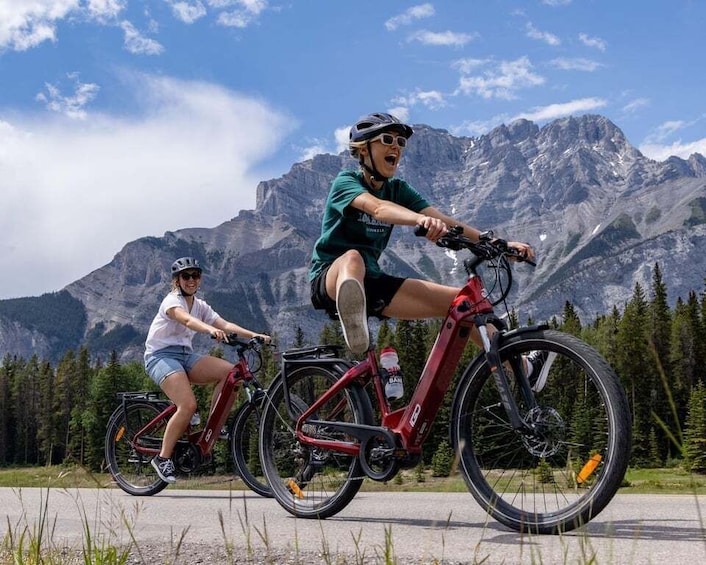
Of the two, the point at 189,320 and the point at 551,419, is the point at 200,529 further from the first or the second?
the point at 189,320

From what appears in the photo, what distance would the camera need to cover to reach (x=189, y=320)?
8.59 meters

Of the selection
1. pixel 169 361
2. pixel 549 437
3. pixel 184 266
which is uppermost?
pixel 184 266

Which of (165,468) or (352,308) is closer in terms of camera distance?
(352,308)

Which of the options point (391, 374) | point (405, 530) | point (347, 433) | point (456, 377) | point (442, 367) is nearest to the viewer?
point (405, 530)

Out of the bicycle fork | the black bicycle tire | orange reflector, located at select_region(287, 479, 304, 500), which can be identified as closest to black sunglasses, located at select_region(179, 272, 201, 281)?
the black bicycle tire

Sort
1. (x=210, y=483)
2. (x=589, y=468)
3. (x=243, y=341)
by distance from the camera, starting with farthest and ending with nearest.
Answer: (x=210, y=483) → (x=243, y=341) → (x=589, y=468)

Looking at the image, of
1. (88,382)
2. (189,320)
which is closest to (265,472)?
(189,320)

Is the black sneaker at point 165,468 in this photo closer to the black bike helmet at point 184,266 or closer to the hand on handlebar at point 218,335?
the hand on handlebar at point 218,335

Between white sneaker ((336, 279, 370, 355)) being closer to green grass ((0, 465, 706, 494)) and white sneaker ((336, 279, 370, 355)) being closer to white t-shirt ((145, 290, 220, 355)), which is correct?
green grass ((0, 465, 706, 494))

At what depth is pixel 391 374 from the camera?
567 centimetres

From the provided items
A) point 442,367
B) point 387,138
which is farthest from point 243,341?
point 442,367

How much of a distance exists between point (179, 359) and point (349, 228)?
4.16m

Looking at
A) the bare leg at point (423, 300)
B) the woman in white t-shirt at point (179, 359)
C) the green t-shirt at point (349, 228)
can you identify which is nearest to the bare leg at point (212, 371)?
the woman in white t-shirt at point (179, 359)

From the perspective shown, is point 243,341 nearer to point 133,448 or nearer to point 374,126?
point 133,448
